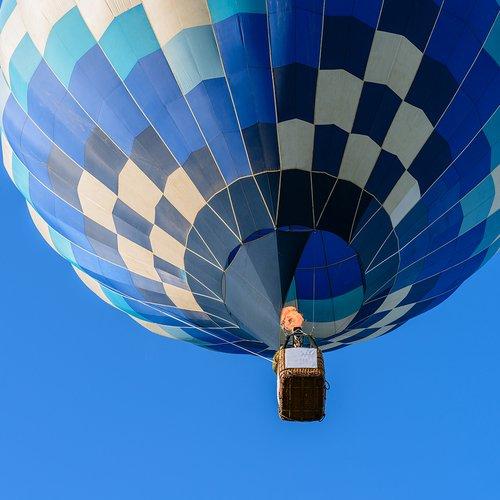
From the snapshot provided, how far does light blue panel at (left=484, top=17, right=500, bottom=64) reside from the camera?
8877 mm

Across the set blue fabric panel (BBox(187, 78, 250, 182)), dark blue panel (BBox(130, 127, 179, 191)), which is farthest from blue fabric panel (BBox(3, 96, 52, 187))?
blue fabric panel (BBox(187, 78, 250, 182))

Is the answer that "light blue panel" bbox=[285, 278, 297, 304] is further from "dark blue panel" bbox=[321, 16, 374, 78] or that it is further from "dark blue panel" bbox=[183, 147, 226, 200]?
"dark blue panel" bbox=[321, 16, 374, 78]

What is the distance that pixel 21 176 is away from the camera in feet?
35.2

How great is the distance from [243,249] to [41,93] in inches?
91.9

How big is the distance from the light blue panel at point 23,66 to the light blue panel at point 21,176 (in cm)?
89

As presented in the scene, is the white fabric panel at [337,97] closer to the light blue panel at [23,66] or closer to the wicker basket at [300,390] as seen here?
the wicker basket at [300,390]

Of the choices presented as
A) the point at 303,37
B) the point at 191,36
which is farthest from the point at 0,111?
the point at 303,37

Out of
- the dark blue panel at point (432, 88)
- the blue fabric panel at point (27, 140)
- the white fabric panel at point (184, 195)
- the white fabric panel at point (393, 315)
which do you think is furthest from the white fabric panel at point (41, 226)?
the dark blue panel at point (432, 88)

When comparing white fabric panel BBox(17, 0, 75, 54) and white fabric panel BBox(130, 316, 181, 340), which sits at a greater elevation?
white fabric panel BBox(17, 0, 75, 54)

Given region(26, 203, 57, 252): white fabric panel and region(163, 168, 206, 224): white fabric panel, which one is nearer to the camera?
region(163, 168, 206, 224): white fabric panel

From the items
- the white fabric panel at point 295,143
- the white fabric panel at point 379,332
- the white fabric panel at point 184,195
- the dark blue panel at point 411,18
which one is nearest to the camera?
the dark blue panel at point 411,18

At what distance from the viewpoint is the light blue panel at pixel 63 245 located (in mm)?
10914

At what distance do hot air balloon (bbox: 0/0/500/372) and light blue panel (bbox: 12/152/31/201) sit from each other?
36.2 inches

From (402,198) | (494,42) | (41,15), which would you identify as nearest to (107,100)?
(41,15)
